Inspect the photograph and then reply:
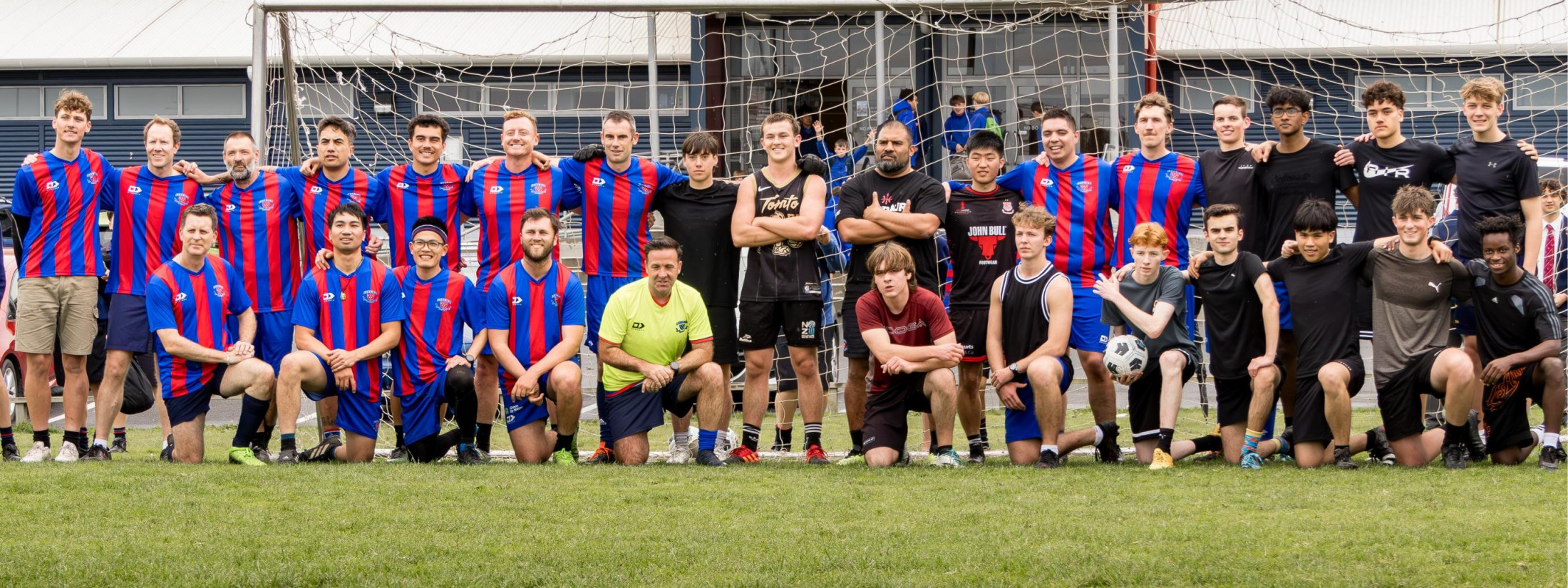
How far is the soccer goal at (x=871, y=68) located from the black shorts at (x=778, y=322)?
5.31 ft

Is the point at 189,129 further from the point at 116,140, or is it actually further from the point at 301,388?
the point at 301,388

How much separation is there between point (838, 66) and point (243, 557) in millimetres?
11987

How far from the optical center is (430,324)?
766 centimetres

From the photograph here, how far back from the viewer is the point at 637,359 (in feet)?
24.3

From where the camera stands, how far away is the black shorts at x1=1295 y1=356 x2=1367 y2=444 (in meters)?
6.94

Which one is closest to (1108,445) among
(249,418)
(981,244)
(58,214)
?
(981,244)

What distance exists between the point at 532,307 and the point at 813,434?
159cm

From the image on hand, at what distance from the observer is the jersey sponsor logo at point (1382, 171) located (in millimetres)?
7309

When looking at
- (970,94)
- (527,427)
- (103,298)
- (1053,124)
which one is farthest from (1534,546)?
(970,94)

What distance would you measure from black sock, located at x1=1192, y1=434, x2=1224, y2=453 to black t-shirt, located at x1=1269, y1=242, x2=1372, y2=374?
55cm

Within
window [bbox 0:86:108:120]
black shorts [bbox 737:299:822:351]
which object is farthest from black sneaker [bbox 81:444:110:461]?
window [bbox 0:86:108:120]

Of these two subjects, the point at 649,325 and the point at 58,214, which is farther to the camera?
the point at 58,214

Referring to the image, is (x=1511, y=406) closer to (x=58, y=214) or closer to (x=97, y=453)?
(x=97, y=453)

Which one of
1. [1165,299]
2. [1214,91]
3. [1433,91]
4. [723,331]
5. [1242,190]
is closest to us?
[1165,299]
